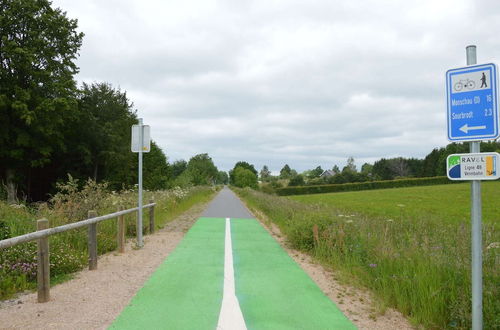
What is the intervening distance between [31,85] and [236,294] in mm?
25799

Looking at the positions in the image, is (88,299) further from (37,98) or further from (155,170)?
(155,170)

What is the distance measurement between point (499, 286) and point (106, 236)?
7527mm

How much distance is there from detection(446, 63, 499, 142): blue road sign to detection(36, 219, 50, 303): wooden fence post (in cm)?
509

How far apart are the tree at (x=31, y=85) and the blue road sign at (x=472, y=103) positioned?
80.9 feet

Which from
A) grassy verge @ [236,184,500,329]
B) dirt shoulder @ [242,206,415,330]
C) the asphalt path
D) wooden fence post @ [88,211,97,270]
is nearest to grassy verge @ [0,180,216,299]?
wooden fence post @ [88,211,97,270]

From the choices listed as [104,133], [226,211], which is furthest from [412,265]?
[104,133]

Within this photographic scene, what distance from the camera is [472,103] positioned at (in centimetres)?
324

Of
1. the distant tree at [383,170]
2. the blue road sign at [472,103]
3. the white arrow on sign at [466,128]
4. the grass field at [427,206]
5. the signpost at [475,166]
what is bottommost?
the grass field at [427,206]

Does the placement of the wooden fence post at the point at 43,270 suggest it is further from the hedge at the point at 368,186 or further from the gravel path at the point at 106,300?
the hedge at the point at 368,186

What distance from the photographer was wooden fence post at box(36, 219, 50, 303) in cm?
473

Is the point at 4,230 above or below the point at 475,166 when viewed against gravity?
below

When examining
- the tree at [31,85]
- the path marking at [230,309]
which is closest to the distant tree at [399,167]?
the tree at [31,85]

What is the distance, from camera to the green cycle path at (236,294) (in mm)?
4094

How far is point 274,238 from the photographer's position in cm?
1050
